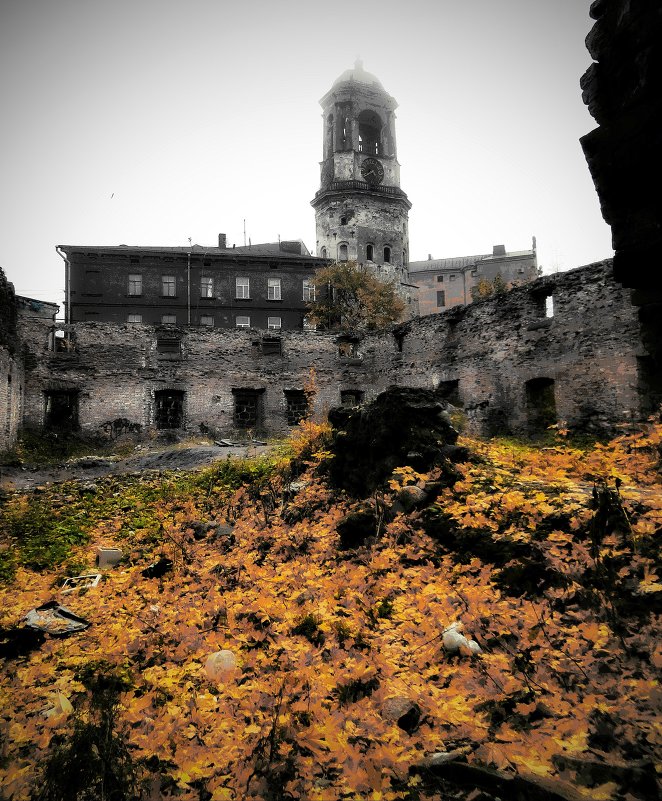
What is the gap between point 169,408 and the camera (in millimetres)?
22406

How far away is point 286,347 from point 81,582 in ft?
57.7

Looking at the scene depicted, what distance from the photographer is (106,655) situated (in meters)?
4.78

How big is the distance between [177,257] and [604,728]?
35356 mm

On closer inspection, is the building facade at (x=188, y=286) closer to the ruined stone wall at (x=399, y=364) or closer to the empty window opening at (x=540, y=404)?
the ruined stone wall at (x=399, y=364)

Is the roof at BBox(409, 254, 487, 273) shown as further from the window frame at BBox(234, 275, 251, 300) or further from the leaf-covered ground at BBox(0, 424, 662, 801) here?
the leaf-covered ground at BBox(0, 424, 662, 801)

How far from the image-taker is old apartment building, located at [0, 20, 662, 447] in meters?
15.1

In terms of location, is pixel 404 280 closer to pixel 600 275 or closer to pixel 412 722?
pixel 600 275

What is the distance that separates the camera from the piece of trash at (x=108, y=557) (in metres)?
7.45

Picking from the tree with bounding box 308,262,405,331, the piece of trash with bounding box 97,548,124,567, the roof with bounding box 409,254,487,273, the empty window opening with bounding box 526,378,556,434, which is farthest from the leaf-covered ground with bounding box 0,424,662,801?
the roof with bounding box 409,254,487,273

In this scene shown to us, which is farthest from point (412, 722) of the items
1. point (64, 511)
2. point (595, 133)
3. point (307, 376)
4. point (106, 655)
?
point (307, 376)

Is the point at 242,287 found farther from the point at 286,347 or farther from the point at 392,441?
the point at 392,441

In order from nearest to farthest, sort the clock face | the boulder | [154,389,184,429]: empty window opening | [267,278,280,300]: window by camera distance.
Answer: the boulder < [154,389,184,429]: empty window opening < [267,278,280,300]: window < the clock face

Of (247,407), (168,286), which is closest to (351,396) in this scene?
(247,407)

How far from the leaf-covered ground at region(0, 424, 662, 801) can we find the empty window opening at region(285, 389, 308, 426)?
15.2 metres
